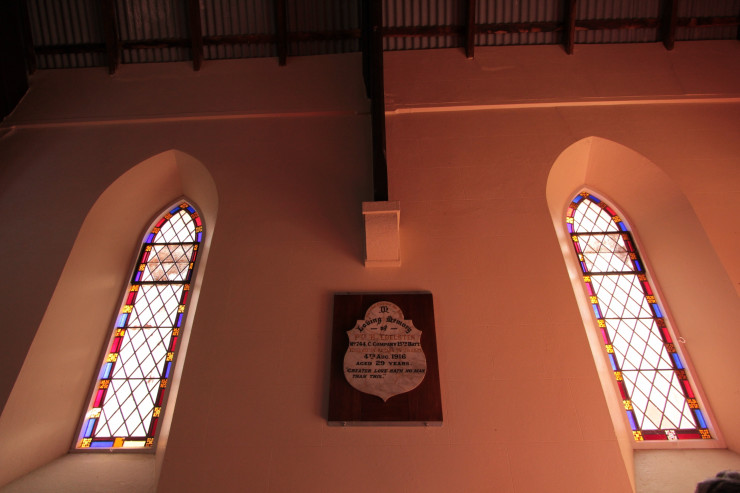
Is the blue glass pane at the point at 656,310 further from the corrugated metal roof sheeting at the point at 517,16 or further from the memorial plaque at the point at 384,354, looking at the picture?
the corrugated metal roof sheeting at the point at 517,16

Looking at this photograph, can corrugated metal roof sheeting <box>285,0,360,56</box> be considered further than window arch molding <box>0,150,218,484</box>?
Yes

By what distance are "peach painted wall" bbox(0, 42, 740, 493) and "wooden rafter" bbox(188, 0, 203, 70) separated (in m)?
0.15

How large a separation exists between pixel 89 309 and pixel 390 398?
261 cm

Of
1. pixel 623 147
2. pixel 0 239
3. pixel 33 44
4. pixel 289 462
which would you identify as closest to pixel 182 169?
pixel 0 239

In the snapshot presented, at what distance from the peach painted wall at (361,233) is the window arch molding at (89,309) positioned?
0.04 meters

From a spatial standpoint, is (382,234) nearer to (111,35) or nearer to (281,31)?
(281,31)

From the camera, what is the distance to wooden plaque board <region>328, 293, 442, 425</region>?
2729 millimetres

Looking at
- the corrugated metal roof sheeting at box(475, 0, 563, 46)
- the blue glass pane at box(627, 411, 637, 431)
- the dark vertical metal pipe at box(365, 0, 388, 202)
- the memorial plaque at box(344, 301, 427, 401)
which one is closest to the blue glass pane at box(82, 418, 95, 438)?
the memorial plaque at box(344, 301, 427, 401)

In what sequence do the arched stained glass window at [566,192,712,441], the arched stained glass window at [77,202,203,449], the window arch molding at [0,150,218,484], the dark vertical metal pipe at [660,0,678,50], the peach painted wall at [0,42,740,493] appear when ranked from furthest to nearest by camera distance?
the dark vertical metal pipe at [660,0,678,50] → the arched stained glass window at [77,202,203,449] → the arched stained glass window at [566,192,712,441] → the window arch molding at [0,150,218,484] → the peach painted wall at [0,42,740,493]

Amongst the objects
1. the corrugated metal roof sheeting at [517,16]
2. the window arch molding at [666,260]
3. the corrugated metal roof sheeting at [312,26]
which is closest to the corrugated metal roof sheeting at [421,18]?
the corrugated metal roof sheeting at [312,26]

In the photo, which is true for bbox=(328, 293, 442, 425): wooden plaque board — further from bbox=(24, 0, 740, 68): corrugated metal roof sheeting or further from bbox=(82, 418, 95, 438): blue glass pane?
bbox=(24, 0, 740, 68): corrugated metal roof sheeting

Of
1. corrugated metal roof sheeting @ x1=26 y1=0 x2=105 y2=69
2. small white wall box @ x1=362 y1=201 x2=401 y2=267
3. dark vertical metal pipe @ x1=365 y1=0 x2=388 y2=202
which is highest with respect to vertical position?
corrugated metal roof sheeting @ x1=26 y1=0 x2=105 y2=69

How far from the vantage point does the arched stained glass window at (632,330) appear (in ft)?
10.2

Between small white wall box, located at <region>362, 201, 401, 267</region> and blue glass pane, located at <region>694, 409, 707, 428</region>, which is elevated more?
small white wall box, located at <region>362, 201, 401, 267</region>
